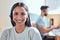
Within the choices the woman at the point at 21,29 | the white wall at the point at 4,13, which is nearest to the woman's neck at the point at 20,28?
the woman at the point at 21,29

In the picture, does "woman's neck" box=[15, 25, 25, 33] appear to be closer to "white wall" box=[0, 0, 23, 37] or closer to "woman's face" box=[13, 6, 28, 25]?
"woman's face" box=[13, 6, 28, 25]

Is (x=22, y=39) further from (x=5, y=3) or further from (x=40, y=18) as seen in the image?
(x=40, y=18)

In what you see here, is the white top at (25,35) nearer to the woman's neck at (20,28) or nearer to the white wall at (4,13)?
the woman's neck at (20,28)


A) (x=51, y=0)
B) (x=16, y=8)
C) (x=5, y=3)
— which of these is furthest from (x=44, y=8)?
(x=16, y=8)

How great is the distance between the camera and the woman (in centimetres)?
111

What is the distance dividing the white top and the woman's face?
0.08m

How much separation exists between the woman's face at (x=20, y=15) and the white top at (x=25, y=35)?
83 mm

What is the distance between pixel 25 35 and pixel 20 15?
0.17 metres

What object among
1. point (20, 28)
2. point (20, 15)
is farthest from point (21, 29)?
point (20, 15)

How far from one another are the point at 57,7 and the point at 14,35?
194 centimetres

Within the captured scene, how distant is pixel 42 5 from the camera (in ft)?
8.91

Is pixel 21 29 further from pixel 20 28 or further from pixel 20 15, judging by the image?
pixel 20 15

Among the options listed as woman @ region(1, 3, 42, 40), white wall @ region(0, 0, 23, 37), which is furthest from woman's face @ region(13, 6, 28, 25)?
white wall @ region(0, 0, 23, 37)

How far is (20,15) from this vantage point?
111 centimetres
